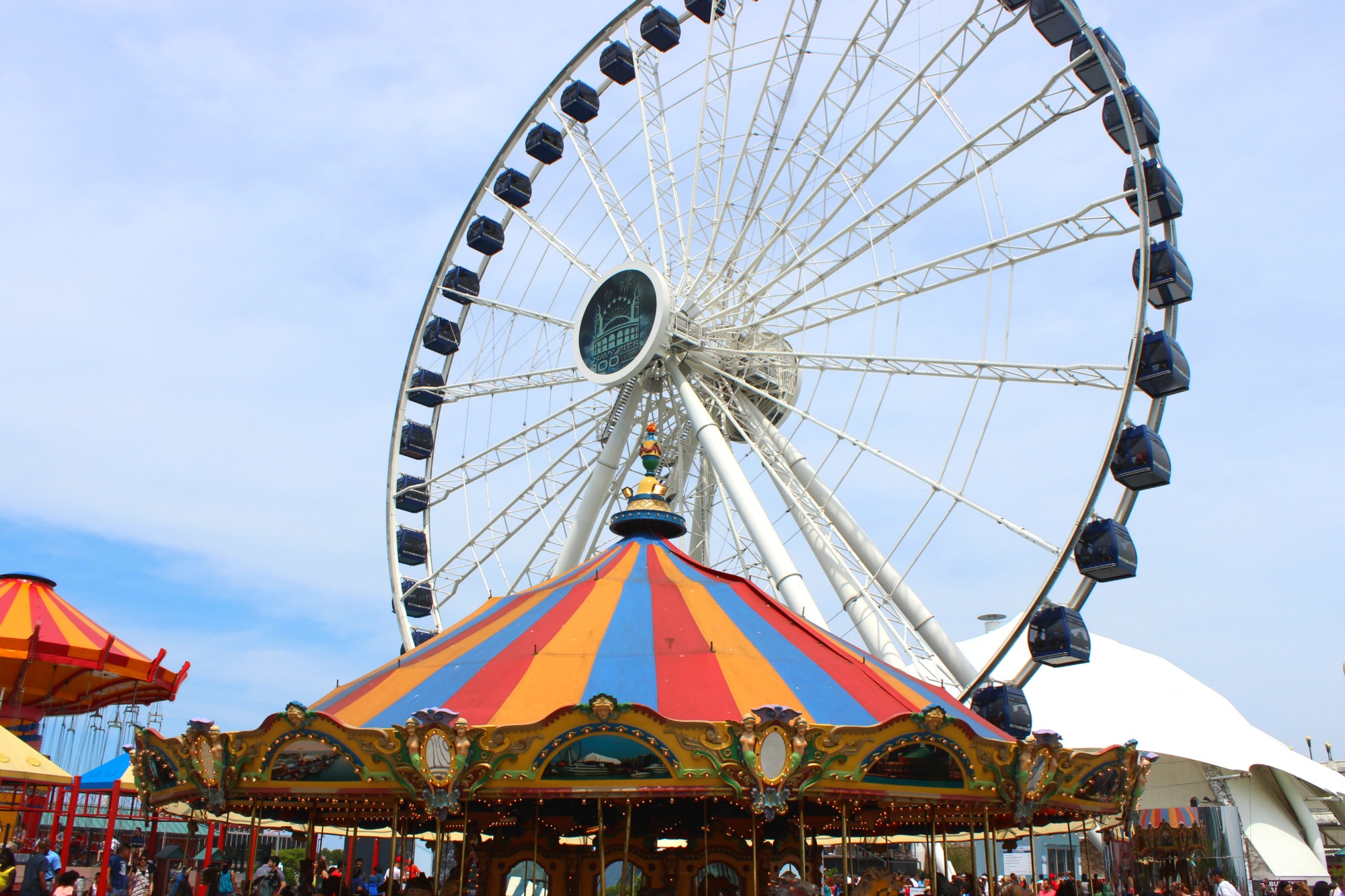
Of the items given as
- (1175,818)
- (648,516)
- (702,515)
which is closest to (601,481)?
(702,515)

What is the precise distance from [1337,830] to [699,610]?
1245 inches

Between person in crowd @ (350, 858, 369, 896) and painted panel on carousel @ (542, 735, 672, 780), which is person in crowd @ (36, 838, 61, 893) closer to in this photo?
person in crowd @ (350, 858, 369, 896)

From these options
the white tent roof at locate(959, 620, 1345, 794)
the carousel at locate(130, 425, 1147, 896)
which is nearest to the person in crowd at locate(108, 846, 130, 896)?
the carousel at locate(130, 425, 1147, 896)

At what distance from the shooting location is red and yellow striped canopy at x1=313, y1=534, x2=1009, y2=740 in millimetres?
7348

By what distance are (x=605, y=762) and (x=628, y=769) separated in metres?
0.15

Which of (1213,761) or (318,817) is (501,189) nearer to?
(318,817)

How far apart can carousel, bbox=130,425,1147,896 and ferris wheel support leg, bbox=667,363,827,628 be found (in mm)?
2451

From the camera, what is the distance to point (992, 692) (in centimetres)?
1188

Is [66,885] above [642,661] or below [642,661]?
below

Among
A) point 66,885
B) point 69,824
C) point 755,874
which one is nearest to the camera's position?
point 66,885

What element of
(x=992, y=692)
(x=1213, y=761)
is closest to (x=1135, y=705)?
(x=1213, y=761)

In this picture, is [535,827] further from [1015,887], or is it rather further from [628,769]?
[1015,887]

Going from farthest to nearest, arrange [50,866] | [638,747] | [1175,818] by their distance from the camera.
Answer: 1. [1175,818]
2. [50,866]
3. [638,747]

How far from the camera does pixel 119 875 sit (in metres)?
13.8
